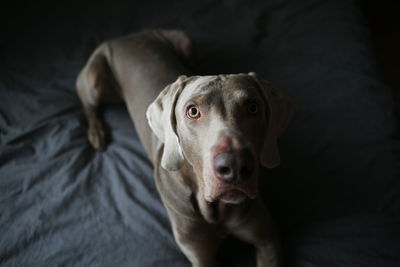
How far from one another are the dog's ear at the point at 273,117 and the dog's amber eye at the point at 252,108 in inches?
3.0

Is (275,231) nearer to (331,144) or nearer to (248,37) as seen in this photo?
(331,144)

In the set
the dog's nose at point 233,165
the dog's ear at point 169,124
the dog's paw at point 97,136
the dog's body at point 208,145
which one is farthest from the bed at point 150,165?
→ the dog's nose at point 233,165

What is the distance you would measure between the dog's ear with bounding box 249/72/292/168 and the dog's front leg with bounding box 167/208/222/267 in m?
0.38

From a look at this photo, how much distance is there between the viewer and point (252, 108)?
1.28 m

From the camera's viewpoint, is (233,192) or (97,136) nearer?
(233,192)

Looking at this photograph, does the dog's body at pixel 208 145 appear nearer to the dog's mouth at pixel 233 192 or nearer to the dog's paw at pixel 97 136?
the dog's mouth at pixel 233 192

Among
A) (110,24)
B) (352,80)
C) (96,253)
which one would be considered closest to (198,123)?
(96,253)

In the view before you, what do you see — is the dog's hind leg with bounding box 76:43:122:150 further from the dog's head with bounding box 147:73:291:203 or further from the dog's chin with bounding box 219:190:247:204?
the dog's chin with bounding box 219:190:247:204

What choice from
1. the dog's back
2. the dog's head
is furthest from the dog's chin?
the dog's back

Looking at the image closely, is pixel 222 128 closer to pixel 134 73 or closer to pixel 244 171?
pixel 244 171

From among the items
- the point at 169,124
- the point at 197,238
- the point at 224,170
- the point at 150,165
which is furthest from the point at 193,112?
the point at 150,165

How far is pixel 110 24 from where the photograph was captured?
2586mm

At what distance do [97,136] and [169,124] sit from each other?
0.88m

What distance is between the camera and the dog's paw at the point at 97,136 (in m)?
2.08
